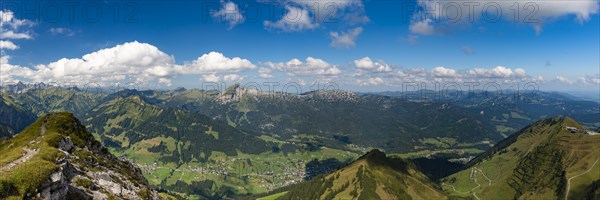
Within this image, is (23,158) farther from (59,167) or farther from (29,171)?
(29,171)

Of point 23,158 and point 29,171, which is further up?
point 29,171

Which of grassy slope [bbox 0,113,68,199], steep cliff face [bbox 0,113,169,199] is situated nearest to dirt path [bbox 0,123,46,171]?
steep cliff face [bbox 0,113,169,199]

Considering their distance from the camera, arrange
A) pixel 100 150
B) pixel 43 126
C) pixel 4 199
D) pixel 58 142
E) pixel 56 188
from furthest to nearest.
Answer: pixel 100 150
pixel 43 126
pixel 58 142
pixel 56 188
pixel 4 199

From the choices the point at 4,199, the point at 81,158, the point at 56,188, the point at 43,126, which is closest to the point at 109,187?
the point at 81,158

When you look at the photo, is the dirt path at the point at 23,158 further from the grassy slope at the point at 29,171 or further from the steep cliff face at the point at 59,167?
the grassy slope at the point at 29,171

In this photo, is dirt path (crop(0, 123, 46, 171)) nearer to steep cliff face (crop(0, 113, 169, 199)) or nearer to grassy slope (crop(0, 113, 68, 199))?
steep cliff face (crop(0, 113, 169, 199))

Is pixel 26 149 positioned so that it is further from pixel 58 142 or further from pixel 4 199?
pixel 4 199

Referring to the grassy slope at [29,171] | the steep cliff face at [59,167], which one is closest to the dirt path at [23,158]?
the steep cliff face at [59,167]

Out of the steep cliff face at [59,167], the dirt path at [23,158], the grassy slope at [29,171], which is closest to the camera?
the grassy slope at [29,171]

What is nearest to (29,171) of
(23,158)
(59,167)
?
(59,167)
